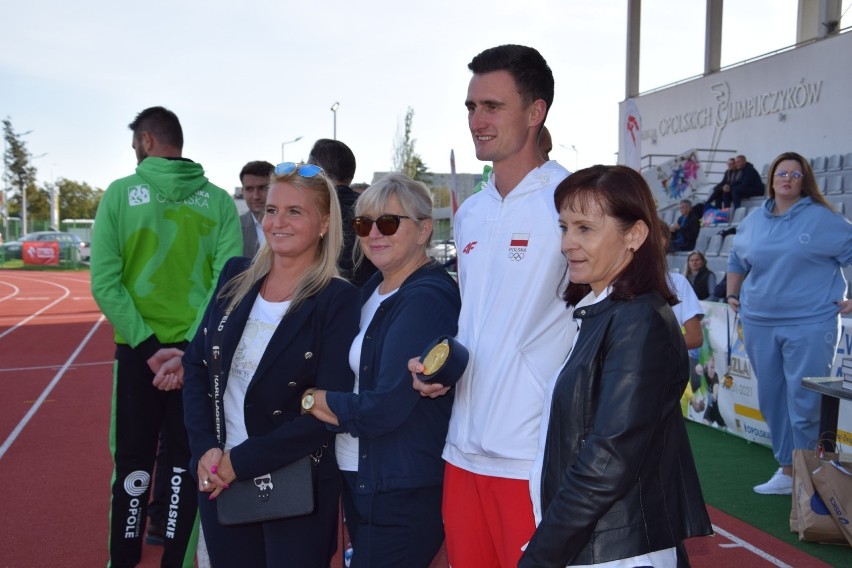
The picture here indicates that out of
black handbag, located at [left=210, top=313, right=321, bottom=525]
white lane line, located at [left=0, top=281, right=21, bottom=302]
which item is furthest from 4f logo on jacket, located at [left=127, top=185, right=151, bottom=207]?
white lane line, located at [left=0, top=281, right=21, bottom=302]

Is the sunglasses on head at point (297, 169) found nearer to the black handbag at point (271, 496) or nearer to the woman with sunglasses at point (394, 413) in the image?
the woman with sunglasses at point (394, 413)

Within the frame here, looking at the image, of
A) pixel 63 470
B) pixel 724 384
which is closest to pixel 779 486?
pixel 724 384

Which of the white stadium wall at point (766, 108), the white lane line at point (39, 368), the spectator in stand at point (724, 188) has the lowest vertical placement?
the white lane line at point (39, 368)

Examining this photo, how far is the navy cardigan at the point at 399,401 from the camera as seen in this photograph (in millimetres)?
2543

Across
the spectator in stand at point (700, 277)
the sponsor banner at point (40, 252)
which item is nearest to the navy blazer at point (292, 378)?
the spectator in stand at point (700, 277)

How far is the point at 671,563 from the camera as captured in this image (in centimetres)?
195

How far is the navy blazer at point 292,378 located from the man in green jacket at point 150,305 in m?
1.00

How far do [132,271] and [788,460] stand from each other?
4630 millimetres

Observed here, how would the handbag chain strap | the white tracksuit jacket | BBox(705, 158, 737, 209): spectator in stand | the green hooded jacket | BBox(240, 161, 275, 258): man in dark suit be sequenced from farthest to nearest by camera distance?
BBox(705, 158, 737, 209): spectator in stand → BBox(240, 161, 275, 258): man in dark suit → the green hooded jacket → the handbag chain strap → the white tracksuit jacket

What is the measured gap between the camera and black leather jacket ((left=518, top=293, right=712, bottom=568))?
181 cm

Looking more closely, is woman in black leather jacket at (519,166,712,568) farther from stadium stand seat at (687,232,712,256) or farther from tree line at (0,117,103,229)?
tree line at (0,117,103,229)

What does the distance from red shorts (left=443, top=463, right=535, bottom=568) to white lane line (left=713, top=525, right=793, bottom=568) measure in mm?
2818

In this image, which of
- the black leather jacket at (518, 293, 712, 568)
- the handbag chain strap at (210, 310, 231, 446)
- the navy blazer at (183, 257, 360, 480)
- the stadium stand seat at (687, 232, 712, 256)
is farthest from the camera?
the stadium stand seat at (687, 232, 712, 256)

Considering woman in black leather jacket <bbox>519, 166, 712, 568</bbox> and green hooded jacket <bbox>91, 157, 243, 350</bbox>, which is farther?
green hooded jacket <bbox>91, 157, 243, 350</bbox>
